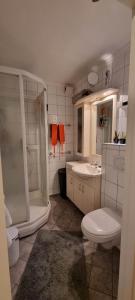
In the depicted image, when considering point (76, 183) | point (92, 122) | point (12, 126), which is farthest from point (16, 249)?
point (92, 122)

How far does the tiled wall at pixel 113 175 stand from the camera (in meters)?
1.40

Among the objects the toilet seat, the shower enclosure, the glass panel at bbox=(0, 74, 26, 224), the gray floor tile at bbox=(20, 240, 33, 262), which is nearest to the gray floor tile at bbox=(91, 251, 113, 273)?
the toilet seat

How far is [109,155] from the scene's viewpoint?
5.10ft

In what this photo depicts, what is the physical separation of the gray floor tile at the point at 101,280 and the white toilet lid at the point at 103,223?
41cm

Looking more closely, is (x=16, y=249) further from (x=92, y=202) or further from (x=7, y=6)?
(x=7, y=6)

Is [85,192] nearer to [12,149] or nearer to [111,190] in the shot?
[111,190]

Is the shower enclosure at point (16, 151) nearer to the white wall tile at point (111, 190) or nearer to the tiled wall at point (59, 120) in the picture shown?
the tiled wall at point (59, 120)

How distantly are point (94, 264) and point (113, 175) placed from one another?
905 millimetres

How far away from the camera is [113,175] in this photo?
4.98 feet

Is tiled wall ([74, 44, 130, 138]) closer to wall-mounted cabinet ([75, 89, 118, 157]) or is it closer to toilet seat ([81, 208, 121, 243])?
wall-mounted cabinet ([75, 89, 118, 157])

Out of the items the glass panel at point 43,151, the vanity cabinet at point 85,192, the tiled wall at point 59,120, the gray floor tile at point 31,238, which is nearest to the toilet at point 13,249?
the gray floor tile at point 31,238

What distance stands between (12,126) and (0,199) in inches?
55.8

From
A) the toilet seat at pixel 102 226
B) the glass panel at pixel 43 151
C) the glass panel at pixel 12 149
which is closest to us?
the toilet seat at pixel 102 226

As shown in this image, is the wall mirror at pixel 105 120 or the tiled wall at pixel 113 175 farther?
the wall mirror at pixel 105 120
